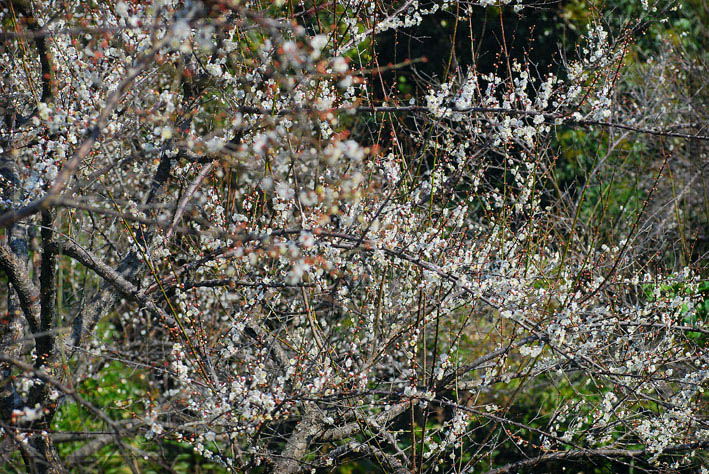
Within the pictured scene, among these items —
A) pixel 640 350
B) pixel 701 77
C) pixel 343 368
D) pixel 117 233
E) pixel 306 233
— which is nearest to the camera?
pixel 306 233

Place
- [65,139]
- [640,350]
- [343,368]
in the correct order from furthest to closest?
[640,350] < [343,368] < [65,139]

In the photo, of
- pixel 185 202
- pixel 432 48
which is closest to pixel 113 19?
pixel 185 202

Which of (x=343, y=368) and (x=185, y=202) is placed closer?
(x=185, y=202)

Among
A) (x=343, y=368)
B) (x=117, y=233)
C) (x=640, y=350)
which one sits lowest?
(x=640, y=350)

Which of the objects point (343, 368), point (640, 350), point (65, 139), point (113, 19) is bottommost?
point (640, 350)

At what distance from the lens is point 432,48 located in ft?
23.6

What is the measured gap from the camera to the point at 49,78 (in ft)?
8.59

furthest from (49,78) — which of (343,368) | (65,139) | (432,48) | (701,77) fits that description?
(701,77)

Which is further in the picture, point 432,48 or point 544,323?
point 432,48

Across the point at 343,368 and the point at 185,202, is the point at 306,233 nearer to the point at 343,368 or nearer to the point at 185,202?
the point at 185,202

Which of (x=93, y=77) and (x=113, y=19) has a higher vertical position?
(x=113, y=19)

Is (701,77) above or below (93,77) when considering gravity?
below

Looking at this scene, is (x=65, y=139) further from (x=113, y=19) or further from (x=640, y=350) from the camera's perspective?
(x=640, y=350)

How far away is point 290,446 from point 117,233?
8.50 ft
